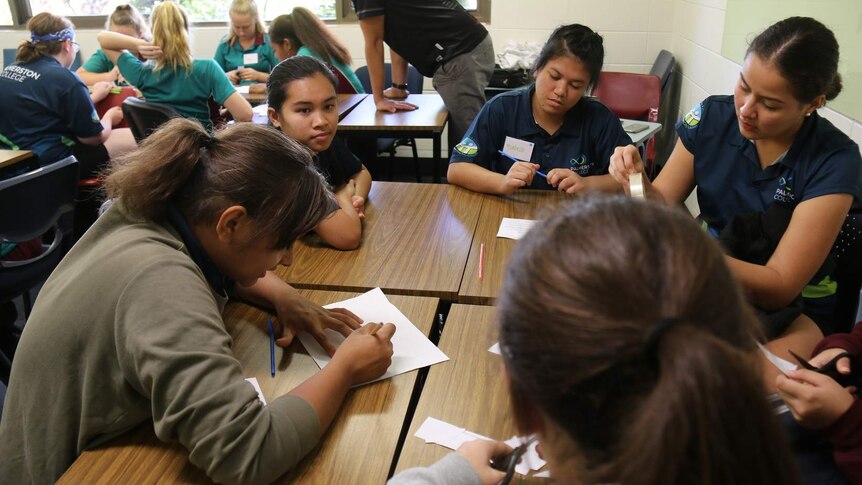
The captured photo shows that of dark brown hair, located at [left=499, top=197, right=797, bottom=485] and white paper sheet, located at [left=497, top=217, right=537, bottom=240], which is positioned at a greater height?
dark brown hair, located at [left=499, top=197, right=797, bottom=485]

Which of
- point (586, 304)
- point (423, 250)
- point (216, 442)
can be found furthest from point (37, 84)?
point (586, 304)

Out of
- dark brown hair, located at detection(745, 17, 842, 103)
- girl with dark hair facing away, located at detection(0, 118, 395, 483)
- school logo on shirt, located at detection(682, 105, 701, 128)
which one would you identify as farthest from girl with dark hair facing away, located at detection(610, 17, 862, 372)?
girl with dark hair facing away, located at detection(0, 118, 395, 483)

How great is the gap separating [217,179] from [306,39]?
9.59ft

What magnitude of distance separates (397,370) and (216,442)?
371mm

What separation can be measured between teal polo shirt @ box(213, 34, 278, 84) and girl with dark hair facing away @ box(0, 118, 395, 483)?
11.8 ft

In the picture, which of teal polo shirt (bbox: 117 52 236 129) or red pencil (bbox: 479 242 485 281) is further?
teal polo shirt (bbox: 117 52 236 129)

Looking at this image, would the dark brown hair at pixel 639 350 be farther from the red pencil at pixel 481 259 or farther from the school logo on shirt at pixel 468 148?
the school logo on shirt at pixel 468 148

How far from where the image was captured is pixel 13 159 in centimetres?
269

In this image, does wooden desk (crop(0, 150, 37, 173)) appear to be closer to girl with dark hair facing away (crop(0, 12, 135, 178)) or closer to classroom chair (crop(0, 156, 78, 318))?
girl with dark hair facing away (crop(0, 12, 135, 178))

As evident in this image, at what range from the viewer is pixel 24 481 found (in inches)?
37.7

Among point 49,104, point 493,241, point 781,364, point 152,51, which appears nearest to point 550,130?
point 493,241

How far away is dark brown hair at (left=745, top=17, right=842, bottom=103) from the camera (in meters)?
1.30

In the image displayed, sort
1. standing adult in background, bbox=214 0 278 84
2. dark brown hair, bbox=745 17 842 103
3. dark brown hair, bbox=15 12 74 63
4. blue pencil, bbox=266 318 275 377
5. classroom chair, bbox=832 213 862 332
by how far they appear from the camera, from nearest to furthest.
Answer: blue pencil, bbox=266 318 275 377 → dark brown hair, bbox=745 17 842 103 → classroom chair, bbox=832 213 862 332 → dark brown hair, bbox=15 12 74 63 → standing adult in background, bbox=214 0 278 84

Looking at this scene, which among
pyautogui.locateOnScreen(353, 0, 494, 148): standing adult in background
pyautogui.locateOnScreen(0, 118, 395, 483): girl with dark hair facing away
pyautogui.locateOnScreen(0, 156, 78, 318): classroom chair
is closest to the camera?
pyautogui.locateOnScreen(0, 118, 395, 483): girl with dark hair facing away
